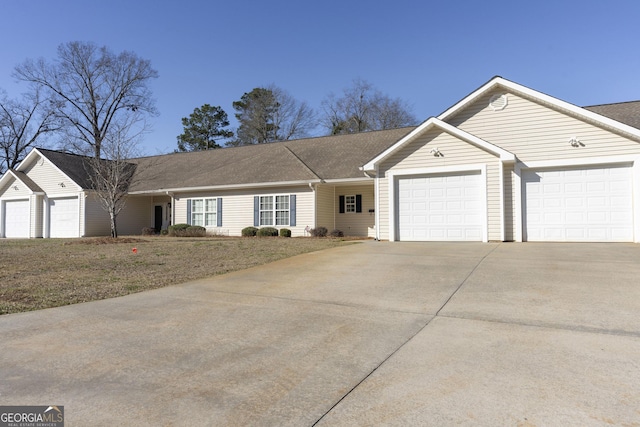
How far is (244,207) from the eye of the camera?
2050 cm

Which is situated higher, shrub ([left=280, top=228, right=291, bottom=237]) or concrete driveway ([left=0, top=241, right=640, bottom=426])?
shrub ([left=280, top=228, right=291, bottom=237])

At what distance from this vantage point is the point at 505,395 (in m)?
2.95

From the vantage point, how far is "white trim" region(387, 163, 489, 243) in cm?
1287

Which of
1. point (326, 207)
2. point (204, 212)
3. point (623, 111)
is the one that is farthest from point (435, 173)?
point (204, 212)

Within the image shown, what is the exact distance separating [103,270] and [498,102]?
1330 cm

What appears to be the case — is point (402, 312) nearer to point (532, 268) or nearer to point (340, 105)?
point (532, 268)

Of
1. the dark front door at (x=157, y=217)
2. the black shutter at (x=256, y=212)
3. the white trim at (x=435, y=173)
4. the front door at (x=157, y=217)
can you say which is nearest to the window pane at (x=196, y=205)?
the black shutter at (x=256, y=212)

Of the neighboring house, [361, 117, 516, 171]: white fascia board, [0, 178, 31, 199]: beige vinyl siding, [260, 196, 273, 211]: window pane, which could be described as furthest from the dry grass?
[0, 178, 31, 199]: beige vinyl siding

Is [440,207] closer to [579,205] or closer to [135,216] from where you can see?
[579,205]

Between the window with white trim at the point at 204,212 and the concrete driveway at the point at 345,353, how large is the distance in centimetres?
1459

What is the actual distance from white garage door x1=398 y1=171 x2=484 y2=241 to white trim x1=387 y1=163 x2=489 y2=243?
147 mm

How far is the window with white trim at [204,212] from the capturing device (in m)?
21.4

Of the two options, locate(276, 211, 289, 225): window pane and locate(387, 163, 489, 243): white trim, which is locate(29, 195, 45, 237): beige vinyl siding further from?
locate(387, 163, 489, 243): white trim

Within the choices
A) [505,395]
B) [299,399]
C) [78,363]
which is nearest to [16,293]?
[78,363]
